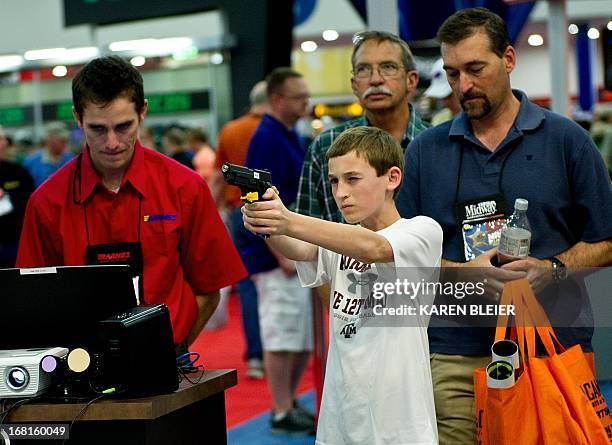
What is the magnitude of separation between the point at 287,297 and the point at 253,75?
784cm

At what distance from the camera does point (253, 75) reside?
13.7 m

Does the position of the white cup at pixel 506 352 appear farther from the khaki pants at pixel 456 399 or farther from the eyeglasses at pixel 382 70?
the eyeglasses at pixel 382 70

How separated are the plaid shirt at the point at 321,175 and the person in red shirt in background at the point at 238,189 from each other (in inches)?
103

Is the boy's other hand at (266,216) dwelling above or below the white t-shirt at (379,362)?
above

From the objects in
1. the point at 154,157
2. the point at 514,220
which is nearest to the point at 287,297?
the point at 154,157

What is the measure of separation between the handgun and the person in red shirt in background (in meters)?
4.23

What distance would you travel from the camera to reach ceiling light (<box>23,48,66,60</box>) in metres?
17.6

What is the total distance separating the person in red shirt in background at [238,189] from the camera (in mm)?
7215

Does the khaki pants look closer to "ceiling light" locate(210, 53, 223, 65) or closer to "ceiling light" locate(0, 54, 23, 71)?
"ceiling light" locate(210, 53, 223, 65)

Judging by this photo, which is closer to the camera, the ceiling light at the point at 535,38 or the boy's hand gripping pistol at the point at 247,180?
the boy's hand gripping pistol at the point at 247,180

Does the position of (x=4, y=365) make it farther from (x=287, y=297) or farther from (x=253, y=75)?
(x=253, y=75)

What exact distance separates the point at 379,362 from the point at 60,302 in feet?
2.91

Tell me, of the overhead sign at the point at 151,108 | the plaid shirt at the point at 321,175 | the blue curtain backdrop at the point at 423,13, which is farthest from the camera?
the overhead sign at the point at 151,108

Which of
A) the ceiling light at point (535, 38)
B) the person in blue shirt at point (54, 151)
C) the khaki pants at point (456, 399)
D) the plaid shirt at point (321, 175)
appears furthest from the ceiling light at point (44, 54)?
the khaki pants at point (456, 399)
